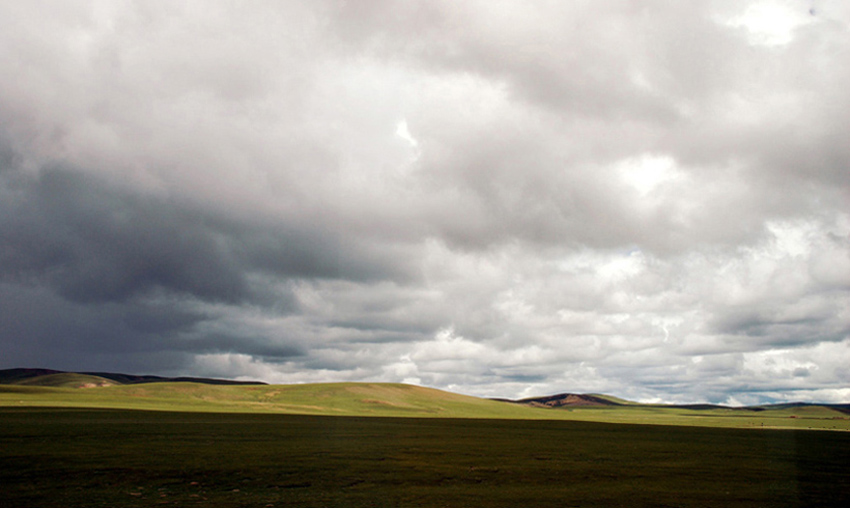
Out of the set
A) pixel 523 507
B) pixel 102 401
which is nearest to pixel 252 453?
pixel 523 507

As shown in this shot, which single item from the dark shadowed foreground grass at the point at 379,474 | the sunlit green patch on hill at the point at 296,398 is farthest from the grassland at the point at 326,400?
the dark shadowed foreground grass at the point at 379,474

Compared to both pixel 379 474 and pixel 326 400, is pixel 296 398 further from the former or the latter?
pixel 379 474

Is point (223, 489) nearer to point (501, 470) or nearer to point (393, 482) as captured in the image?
point (393, 482)

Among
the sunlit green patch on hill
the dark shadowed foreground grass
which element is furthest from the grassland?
the dark shadowed foreground grass

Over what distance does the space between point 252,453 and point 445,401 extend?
14193 cm

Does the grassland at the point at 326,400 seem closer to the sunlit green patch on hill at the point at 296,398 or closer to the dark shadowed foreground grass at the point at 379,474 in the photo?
the sunlit green patch on hill at the point at 296,398

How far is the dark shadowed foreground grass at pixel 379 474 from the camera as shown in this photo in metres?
22.6

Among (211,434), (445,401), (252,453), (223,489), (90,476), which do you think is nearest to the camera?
(223,489)

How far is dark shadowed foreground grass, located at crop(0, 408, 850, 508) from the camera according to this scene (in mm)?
22625

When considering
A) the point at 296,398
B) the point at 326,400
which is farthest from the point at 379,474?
the point at 296,398

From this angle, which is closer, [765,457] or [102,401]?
[765,457]

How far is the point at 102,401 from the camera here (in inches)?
4710

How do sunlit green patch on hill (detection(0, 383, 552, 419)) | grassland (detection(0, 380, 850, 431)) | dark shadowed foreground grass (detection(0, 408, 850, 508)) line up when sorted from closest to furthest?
dark shadowed foreground grass (detection(0, 408, 850, 508))
grassland (detection(0, 380, 850, 431))
sunlit green patch on hill (detection(0, 383, 552, 419))

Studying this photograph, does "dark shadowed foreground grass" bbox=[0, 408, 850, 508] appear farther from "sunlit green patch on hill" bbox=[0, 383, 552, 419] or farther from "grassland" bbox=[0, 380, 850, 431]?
"sunlit green patch on hill" bbox=[0, 383, 552, 419]
